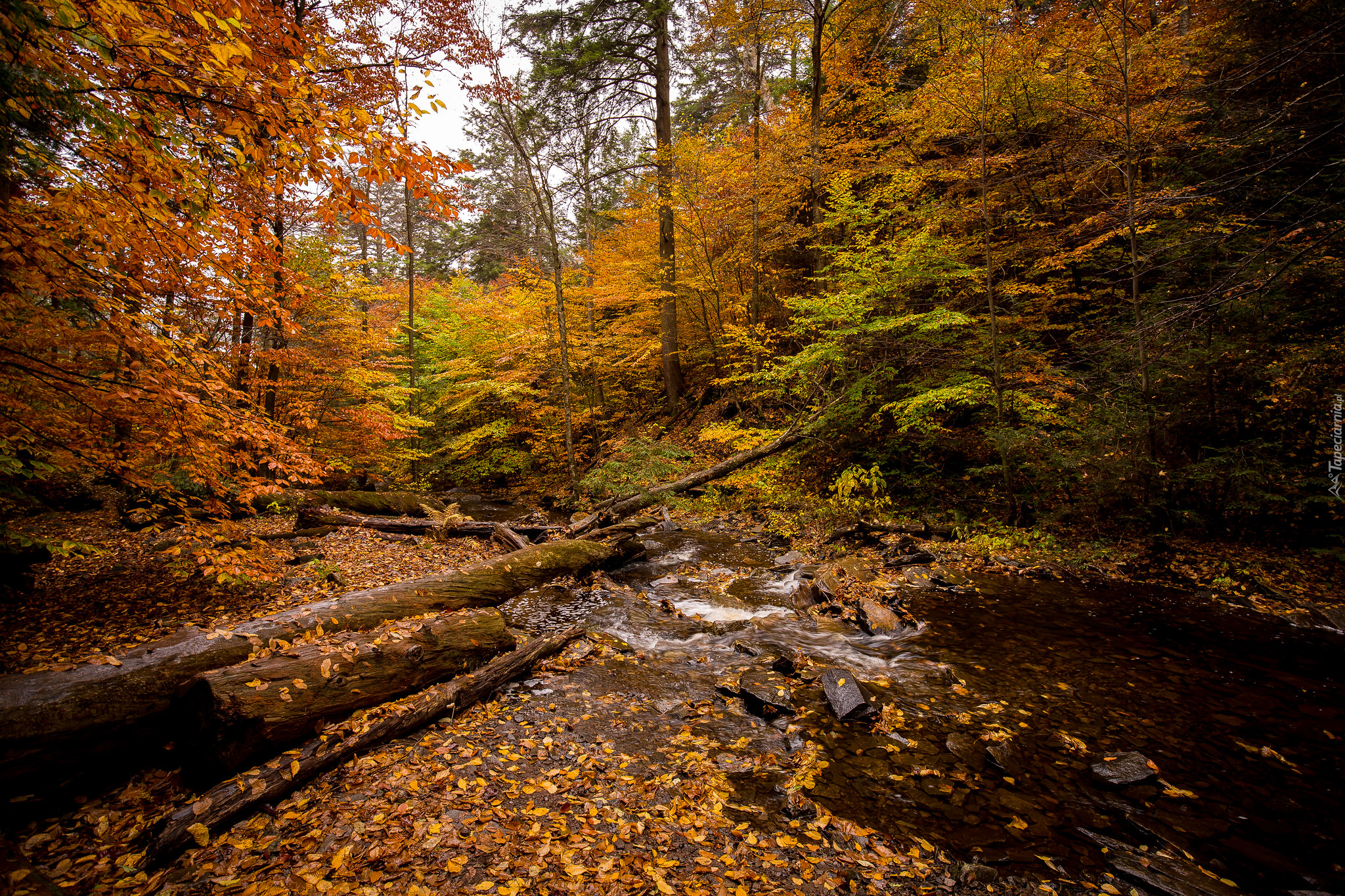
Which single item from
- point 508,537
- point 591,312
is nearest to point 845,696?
point 508,537

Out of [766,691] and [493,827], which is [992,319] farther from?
[493,827]

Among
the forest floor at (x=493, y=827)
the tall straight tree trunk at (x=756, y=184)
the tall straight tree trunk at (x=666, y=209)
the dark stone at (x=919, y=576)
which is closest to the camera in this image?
the forest floor at (x=493, y=827)

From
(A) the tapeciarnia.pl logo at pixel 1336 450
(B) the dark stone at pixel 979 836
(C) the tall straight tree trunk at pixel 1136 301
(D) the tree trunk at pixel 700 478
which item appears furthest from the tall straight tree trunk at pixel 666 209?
(B) the dark stone at pixel 979 836

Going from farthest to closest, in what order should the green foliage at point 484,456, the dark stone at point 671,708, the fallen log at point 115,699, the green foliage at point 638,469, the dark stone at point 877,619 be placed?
1. the green foliage at point 484,456
2. the green foliage at point 638,469
3. the dark stone at point 877,619
4. the dark stone at point 671,708
5. the fallen log at point 115,699

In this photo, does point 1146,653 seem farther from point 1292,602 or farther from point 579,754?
point 579,754

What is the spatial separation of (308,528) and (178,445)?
620cm

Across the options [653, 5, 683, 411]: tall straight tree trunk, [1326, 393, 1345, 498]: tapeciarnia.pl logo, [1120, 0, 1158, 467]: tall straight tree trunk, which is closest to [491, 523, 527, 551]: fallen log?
[653, 5, 683, 411]: tall straight tree trunk

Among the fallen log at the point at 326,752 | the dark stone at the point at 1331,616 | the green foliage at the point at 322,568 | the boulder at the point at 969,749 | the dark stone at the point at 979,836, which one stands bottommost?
the dark stone at the point at 979,836

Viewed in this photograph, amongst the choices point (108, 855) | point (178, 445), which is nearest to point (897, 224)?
point (178, 445)

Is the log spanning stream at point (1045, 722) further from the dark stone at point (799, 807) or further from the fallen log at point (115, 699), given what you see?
the fallen log at point (115, 699)

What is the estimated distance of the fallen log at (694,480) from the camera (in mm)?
11555

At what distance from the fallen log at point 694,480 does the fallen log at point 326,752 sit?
6379 millimetres

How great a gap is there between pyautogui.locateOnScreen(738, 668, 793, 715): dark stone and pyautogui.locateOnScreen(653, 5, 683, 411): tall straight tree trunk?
1307 cm

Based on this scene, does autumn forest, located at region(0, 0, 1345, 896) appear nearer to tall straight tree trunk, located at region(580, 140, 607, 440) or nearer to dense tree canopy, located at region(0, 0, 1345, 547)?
dense tree canopy, located at region(0, 0, 1345, 547)
